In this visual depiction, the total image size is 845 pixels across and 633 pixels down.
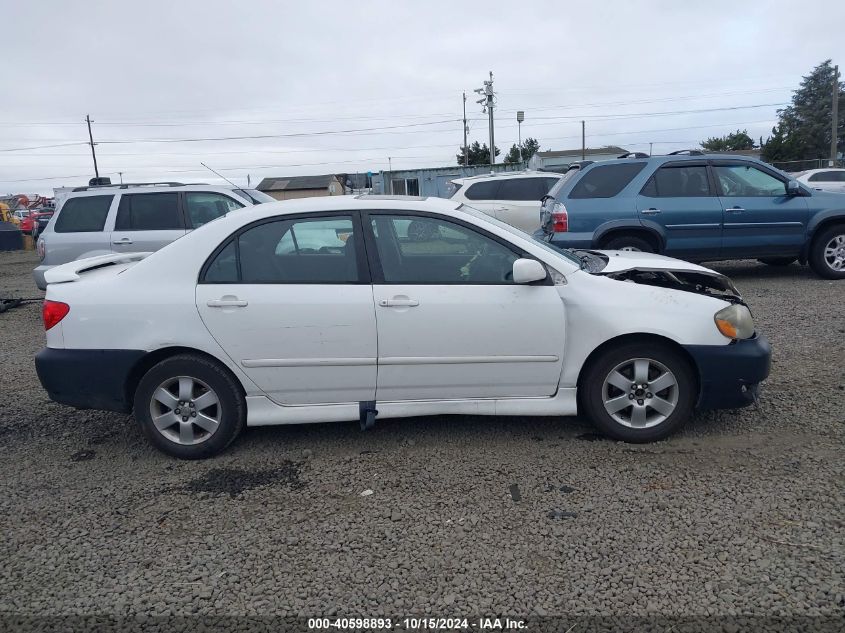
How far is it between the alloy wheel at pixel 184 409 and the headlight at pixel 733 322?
3111 millimetres

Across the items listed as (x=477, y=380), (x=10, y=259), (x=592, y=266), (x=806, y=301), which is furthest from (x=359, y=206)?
(x=10, y=259)

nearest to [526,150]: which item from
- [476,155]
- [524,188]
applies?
[476,155]

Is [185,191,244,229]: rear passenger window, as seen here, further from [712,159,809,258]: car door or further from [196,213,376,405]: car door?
[712,159,809,258]: car door

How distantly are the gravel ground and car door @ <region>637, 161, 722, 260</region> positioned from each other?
438cm

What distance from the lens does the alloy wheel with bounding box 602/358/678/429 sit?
4.13 metres

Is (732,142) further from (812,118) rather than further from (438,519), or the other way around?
(438,519)

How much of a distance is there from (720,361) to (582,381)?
2.71 ft

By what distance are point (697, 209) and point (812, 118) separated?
60927 mm

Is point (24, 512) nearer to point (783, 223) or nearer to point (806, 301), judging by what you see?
point (806, 301)

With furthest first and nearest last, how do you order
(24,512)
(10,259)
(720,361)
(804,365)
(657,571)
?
(10,259) → (804,365) → (720,361) → (24,512) → (657,571)

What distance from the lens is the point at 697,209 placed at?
9.03m

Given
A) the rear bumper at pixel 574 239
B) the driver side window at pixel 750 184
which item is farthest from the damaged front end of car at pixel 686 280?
the driver side window at pixel 750 184

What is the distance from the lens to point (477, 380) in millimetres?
4168

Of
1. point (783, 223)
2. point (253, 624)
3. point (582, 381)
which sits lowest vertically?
point (253, 624)
